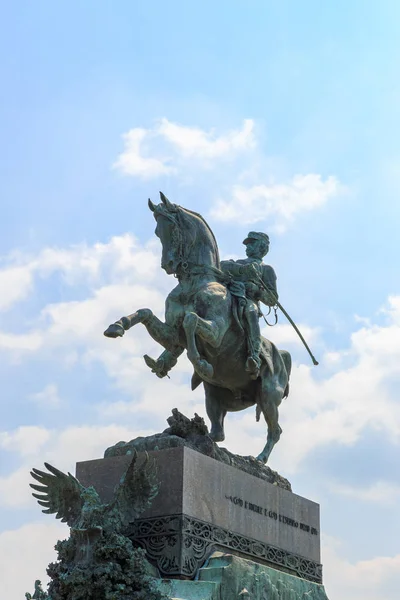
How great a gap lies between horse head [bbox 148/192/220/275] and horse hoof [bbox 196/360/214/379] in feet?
5.11

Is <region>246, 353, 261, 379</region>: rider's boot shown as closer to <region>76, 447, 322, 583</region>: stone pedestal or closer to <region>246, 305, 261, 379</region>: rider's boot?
<region>246, 305, 261, 379</region>: rider's boot

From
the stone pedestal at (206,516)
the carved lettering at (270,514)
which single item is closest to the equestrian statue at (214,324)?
the carved lettering at (270,514)

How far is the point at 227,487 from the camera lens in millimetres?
15547

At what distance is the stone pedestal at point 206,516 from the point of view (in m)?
14.4

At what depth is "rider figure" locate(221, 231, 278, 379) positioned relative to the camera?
671 inches

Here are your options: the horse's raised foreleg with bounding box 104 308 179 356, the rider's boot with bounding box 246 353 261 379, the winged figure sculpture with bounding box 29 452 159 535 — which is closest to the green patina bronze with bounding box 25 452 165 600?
the winged figure sculpture with bounding box 29 452 159 535

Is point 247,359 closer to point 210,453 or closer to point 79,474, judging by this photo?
point 210,453

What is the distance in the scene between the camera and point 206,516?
14.9 m

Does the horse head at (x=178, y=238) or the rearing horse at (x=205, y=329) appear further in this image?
the horse head at (x=178, y=238)

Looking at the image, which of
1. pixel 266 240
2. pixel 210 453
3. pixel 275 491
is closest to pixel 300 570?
pixel 275 491

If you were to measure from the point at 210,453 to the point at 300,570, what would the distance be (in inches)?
101

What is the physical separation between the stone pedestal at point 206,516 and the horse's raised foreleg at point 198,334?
1328 mm

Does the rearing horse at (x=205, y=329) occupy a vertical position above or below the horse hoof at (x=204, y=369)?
above

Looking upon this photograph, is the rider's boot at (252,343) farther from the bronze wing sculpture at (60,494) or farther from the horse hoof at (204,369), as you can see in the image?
the bronze wing sculpture at (60,494)
